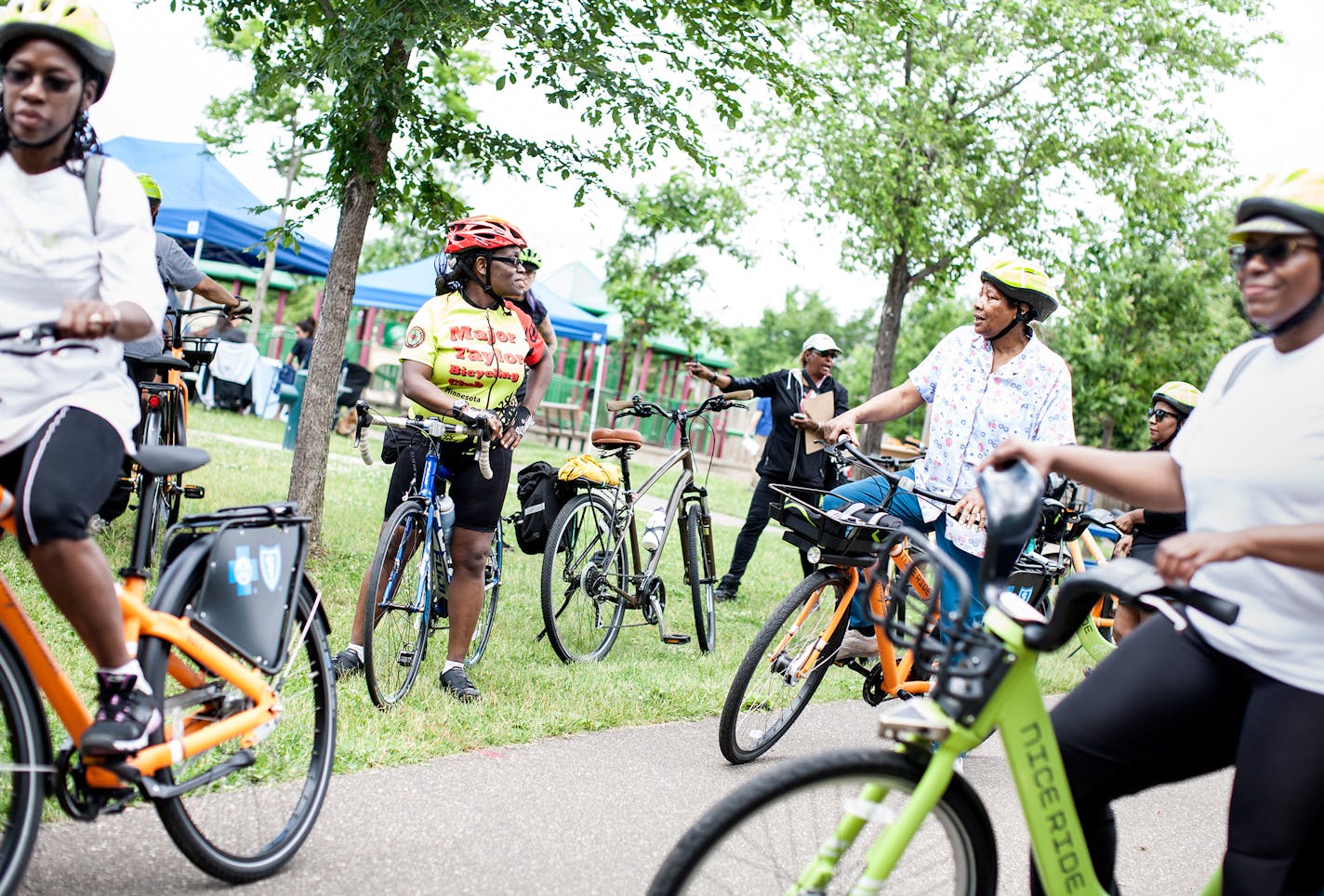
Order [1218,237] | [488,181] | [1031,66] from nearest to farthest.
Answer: [488,181], [1031,66], [1218,237]

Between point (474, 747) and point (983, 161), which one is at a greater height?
point (983, 161)

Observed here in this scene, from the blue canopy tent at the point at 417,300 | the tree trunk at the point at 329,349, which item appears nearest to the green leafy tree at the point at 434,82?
the tree trunk at the point at 329,349

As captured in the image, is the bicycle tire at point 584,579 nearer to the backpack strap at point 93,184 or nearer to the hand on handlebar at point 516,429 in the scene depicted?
the hand on handlebar at point 516,429

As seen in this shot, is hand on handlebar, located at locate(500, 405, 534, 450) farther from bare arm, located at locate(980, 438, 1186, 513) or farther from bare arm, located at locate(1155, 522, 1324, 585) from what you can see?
bare arm, located at locate(1155, 522, 1324, 585)

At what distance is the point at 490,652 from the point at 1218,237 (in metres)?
26.4

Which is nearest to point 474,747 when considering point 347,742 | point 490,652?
point 347,742

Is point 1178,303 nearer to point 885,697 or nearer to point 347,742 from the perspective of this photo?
point 885,697

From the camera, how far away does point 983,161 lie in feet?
52.3

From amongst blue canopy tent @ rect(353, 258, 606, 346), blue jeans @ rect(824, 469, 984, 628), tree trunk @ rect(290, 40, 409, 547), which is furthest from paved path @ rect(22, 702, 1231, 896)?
blue canopy tent @ rect(353, 258, 606, 346)

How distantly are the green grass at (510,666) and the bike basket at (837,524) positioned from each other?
1235 mm

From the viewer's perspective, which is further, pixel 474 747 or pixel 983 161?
pixel 983 161

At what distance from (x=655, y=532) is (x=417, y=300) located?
48.4 ft

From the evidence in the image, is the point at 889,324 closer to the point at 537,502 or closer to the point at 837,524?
the point at 537,502

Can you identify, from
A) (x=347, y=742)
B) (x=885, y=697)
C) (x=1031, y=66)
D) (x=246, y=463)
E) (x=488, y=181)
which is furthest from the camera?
(x=1031, y=66)
